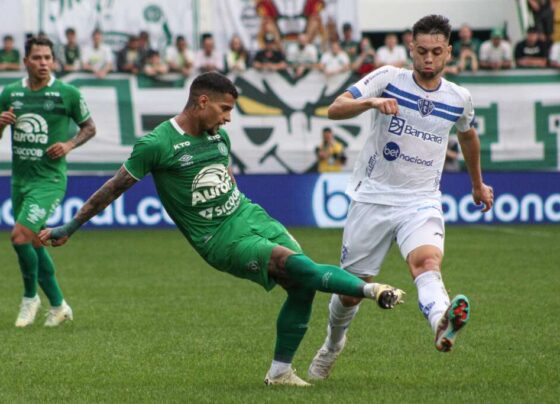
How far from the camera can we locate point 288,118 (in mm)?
22562

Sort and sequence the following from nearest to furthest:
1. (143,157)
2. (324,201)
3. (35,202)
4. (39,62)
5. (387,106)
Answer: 1. (387,106)
2. (143,157)
3. (35,202)
4. (39,62)
5. (324,201)

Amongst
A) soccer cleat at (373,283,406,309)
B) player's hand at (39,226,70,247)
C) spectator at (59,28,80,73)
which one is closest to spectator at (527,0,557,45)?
spectator at (59,28,80,73)

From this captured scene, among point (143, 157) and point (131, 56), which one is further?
point (131, 56)

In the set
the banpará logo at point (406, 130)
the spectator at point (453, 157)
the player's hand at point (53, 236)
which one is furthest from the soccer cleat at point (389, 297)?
the spectator at point (453, 157)

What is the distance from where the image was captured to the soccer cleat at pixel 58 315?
10724 millimetres

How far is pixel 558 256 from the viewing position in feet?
54.0

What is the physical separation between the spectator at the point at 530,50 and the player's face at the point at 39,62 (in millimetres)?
14569

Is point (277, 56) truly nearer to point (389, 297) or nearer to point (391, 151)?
point (391, 151)

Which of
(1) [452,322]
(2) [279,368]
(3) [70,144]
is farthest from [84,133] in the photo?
(1) [452,322]

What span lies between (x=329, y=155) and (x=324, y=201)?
1426mm

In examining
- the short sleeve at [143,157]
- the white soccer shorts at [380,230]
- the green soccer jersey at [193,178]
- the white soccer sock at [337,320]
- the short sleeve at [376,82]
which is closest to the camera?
the short sleeve at [143,157]

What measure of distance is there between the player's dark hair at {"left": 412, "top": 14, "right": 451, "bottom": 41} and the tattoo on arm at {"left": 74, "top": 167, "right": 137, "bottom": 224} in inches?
79.6

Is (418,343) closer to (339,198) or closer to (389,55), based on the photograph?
(339,198)

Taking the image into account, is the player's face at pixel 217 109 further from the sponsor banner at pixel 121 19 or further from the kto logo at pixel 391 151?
the sponsor banner at pixel 121 19
